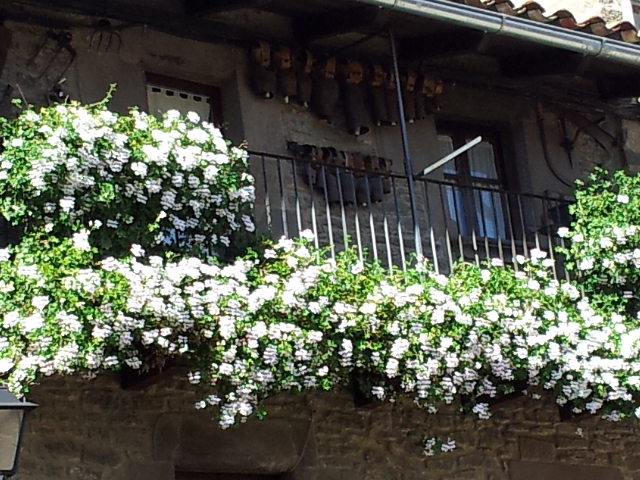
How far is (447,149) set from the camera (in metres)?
9.66

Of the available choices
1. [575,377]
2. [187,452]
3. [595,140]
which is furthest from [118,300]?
[595,140]

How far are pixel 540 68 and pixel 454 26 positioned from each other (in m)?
0.96

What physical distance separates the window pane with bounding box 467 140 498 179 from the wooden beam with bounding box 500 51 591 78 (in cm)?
58

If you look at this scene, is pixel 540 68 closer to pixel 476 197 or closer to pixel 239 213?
pixel 476 197

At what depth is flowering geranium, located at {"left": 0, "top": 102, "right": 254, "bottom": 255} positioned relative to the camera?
21.5 feet

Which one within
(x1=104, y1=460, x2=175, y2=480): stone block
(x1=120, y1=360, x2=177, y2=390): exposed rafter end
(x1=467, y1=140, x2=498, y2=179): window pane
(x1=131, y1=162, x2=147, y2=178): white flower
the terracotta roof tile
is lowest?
(x1=104, y1=460, x2=175, y2=480): stone block

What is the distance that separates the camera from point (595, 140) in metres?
10.2

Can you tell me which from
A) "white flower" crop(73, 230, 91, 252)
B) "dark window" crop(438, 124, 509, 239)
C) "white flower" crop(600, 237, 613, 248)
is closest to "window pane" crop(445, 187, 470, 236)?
"dark window" crop(438, 124, 509, 239)

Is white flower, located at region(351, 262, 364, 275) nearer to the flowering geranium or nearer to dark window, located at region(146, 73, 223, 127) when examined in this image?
the flowering geranium

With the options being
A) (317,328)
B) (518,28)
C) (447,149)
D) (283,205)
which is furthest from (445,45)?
(317,328)

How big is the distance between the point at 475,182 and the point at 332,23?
1793mm

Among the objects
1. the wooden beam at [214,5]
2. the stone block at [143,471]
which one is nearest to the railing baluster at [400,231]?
the wooden beam at [214,5]

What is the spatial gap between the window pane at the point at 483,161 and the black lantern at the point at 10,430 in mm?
5247

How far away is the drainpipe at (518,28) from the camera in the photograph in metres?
7.84
